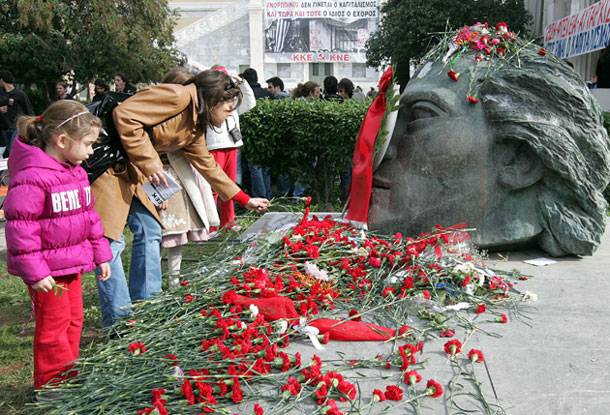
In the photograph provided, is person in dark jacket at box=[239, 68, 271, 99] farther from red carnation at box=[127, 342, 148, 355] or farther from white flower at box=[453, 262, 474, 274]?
red carnation at box=[127, 342, 148, 355]

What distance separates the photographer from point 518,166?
12.6ft

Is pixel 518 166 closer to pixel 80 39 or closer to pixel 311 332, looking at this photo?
pixel 311 332

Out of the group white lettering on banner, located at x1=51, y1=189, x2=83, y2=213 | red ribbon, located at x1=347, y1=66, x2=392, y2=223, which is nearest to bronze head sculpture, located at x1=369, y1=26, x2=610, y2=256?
red ribbon, located at x1=347, y1=66, x2=392, y2=223

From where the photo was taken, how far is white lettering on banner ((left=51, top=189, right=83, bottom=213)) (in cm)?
279

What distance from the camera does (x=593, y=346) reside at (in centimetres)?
270

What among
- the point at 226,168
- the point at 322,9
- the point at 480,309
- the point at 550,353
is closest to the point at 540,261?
the point at 480,309

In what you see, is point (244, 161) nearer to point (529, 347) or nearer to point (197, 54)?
point (529, 347)

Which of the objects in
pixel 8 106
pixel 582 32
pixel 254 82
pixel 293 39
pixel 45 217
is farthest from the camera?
pixel 293 39

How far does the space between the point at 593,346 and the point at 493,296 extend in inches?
24.6

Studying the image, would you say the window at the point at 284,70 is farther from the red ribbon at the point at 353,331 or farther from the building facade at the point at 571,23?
the red ribbon at the point at 353,331

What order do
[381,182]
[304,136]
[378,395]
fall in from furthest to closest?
[304,136], [381,182], [378,395]

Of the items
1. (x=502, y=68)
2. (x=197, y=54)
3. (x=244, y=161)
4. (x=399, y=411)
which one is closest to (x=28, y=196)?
(x=399, y=411)

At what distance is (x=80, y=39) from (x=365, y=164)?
19.1 metres

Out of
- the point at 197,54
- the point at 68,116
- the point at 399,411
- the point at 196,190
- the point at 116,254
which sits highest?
the point at 197,54
